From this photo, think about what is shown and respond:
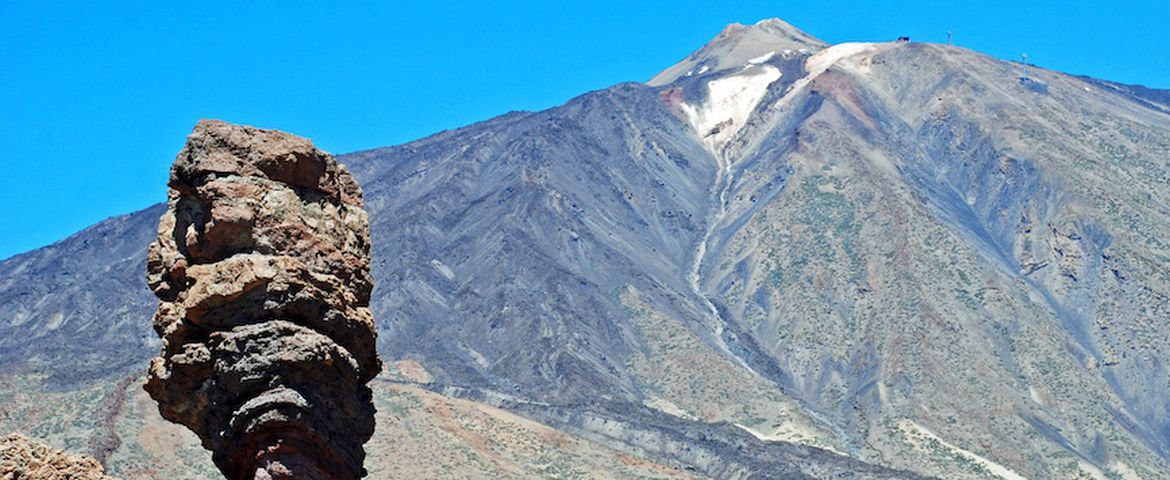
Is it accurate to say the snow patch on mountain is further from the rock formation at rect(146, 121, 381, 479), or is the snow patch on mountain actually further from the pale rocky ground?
the rock formation at rect(146, 121, 381, 479)

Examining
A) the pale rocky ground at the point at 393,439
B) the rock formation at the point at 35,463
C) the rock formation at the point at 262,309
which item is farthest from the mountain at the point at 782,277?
the rock formation at the point at 35,463

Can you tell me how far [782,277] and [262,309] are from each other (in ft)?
378

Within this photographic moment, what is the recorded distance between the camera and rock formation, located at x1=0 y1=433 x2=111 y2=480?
1347 cm

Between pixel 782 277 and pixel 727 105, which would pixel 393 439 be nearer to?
pixel 782 277

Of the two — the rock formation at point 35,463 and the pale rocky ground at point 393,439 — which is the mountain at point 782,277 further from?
the rock formation at point 35,463

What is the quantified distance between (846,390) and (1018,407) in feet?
36.1

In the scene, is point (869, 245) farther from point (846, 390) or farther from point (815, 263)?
point (846, 390)

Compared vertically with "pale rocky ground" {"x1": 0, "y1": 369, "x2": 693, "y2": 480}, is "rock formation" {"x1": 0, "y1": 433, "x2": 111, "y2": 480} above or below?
below

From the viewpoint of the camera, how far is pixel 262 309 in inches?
606

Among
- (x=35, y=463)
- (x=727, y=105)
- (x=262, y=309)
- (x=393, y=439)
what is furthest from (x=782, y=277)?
(x=35, y=463)

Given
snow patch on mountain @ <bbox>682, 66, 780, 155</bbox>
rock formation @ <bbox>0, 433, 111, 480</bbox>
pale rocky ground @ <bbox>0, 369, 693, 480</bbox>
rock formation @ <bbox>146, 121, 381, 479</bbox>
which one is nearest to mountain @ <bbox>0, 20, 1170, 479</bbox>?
snow patch on mountain @ <bbox>682, 66, 780, 155</bbox>

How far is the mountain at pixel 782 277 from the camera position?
100m

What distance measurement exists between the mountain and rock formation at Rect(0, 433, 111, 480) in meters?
52.5

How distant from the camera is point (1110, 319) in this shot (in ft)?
406
